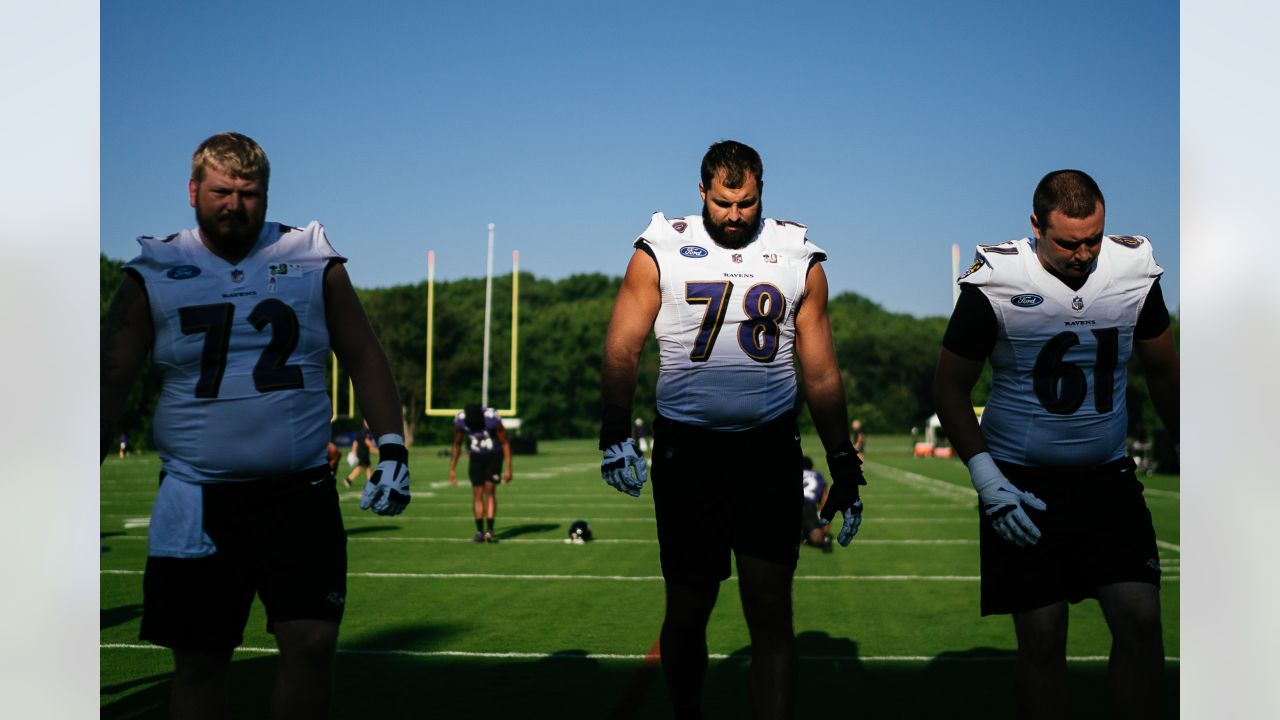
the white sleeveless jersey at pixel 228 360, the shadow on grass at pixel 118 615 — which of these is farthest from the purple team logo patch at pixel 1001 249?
the shadow on grass at pixel 118 615

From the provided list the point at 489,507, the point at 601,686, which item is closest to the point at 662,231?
the point at 601,686

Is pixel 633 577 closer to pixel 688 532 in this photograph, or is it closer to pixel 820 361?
pixel 688 532

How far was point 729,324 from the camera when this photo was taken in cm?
453

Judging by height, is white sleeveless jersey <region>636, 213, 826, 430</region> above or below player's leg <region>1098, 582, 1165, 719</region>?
above

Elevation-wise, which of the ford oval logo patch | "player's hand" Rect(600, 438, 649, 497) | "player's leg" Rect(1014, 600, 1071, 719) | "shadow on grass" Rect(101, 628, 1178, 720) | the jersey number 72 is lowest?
"shadow on grass" Rect(101, 628, 1178, 720)

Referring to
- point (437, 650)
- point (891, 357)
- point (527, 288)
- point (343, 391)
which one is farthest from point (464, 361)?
point (437, 650)

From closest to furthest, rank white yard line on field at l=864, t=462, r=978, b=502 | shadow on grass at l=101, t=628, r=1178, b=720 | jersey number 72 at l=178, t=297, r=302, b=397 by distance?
jersey number 72 at l=178, t=297, r=302, b=397
shadow on grass at l=101, t=628, r=1178, b=720
white yard line on field at l=864, t=462, r=978, b=502

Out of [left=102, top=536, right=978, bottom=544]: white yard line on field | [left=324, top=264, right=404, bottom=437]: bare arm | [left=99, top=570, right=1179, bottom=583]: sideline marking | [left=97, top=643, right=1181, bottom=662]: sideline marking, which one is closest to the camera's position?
[left=324, top=264, right=404, bottom=437]: bare arm

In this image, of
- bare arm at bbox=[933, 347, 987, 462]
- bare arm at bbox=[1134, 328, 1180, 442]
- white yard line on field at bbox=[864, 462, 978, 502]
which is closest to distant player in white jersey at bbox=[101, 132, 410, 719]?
bare arm at bbox=[933, 347, 987, 462]

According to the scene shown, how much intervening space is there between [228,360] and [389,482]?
57 cm

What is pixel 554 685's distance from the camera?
601 centimetres

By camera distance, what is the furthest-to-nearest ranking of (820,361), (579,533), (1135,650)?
1. (579,533)
2. (820,361)
3. (1135,650)

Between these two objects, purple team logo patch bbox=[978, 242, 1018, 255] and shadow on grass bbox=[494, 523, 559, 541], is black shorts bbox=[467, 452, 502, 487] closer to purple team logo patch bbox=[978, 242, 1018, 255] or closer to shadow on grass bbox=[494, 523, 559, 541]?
shadow on grass bbox=[494, 523, 559, 541]

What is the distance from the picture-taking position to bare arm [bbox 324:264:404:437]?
3.73m
